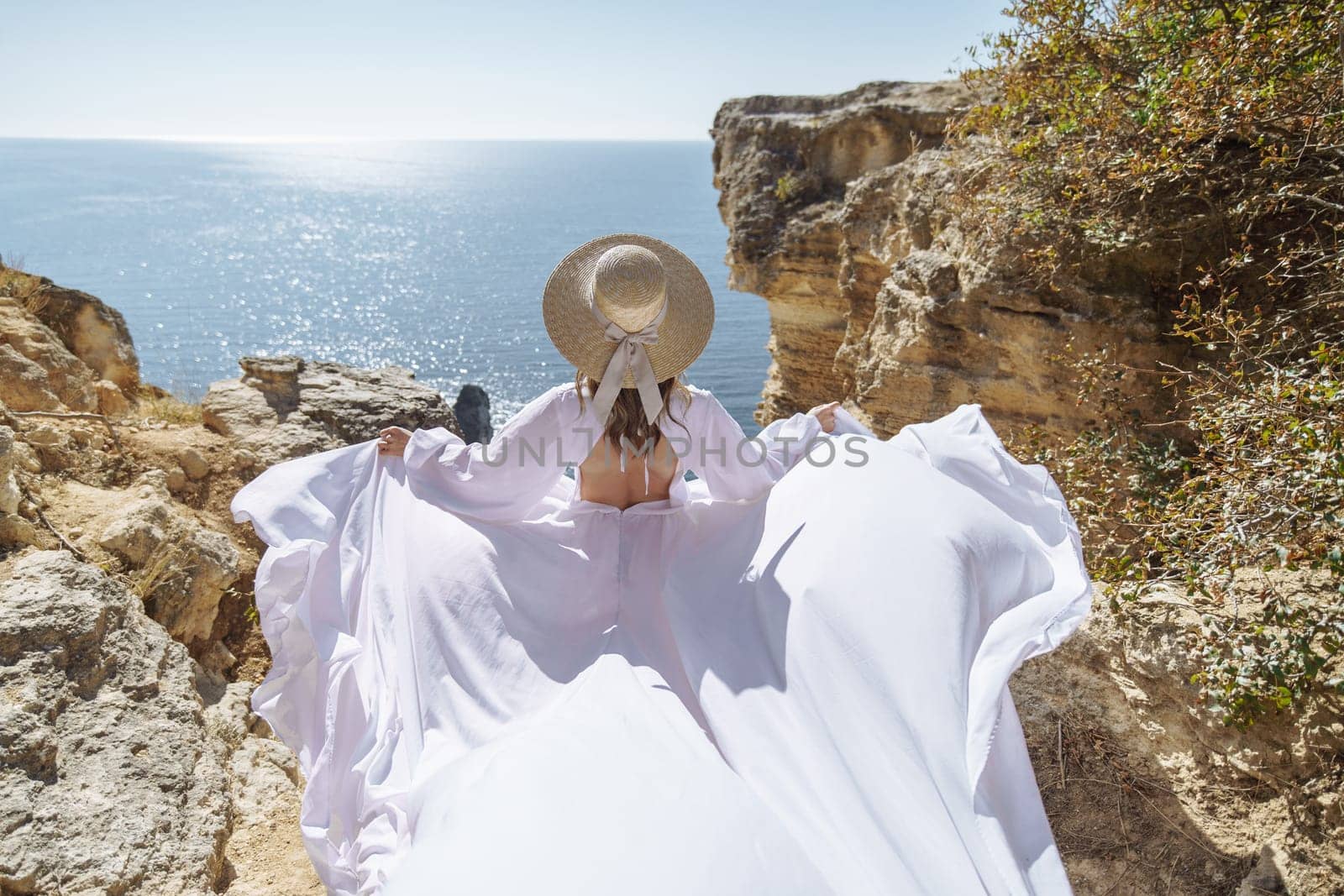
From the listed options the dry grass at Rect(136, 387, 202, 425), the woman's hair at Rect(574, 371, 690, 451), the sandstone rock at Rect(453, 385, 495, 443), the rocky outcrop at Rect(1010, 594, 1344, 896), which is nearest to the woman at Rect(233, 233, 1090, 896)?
the woman's hair at Rect(574, 371, 690, 451)

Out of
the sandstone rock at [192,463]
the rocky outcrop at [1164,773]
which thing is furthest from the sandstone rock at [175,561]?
the rocky outcrop at [1164,773]

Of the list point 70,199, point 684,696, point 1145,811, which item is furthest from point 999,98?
point 70,199

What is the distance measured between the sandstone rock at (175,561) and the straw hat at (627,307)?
2045 mm

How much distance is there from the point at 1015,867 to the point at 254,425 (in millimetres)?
4819

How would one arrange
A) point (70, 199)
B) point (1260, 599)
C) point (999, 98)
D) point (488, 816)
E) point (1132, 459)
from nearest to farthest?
point (488, 816) → point (1260, 599) → point (1132, 459) → point (999, 98) → point (70, 199)

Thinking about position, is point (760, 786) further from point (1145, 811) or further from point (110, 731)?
point (110, 731)

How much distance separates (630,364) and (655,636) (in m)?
1.01

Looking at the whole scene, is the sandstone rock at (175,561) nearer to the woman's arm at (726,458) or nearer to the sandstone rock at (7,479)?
the sandstone rock at (7,479)

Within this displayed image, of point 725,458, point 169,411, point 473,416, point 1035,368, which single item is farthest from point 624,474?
point 473,416

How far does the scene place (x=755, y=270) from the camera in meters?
12.2

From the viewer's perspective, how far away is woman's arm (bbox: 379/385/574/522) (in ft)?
10.4

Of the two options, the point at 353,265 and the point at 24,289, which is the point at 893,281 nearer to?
the point at 24,289

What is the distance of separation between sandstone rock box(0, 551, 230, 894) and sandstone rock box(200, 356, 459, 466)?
2.04 meters

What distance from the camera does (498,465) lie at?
319 centimetres
